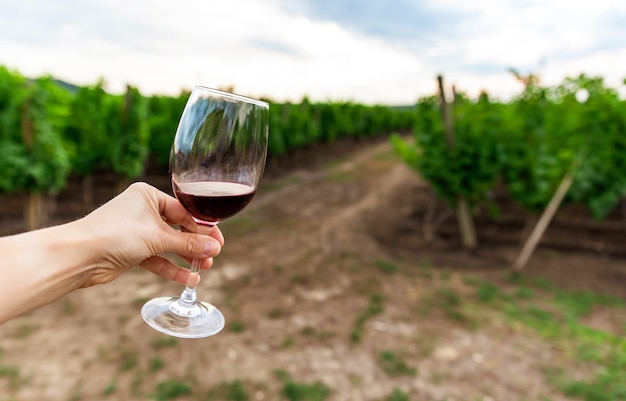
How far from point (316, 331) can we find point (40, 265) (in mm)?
3338

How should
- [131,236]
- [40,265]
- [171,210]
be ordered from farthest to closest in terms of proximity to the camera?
[171,210]
[131,236]
[40,265]

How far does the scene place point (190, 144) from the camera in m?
1.17

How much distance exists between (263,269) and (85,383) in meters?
2.88

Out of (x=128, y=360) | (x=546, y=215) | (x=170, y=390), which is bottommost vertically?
(x=170, y=390)

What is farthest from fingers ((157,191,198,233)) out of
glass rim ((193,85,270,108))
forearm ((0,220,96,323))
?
glass rim ((193,85,270,108))

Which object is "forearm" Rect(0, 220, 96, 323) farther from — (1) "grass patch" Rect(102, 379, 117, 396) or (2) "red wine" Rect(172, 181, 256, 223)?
(1) "grass patch" Rect(102, 379, 117, 396)

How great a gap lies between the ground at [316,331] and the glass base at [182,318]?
2033 millimetres

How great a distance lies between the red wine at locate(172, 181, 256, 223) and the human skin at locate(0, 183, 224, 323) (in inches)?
4.1

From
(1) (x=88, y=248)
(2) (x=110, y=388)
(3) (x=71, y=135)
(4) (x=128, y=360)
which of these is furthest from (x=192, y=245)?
(3) (x=71, y=135)

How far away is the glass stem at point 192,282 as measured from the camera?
1.30 m

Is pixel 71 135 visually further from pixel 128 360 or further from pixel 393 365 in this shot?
pixel 393 365

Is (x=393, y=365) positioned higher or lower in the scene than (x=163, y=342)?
lower

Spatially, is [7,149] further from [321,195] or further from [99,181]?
[321,195]

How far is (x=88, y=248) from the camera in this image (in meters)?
1.22
